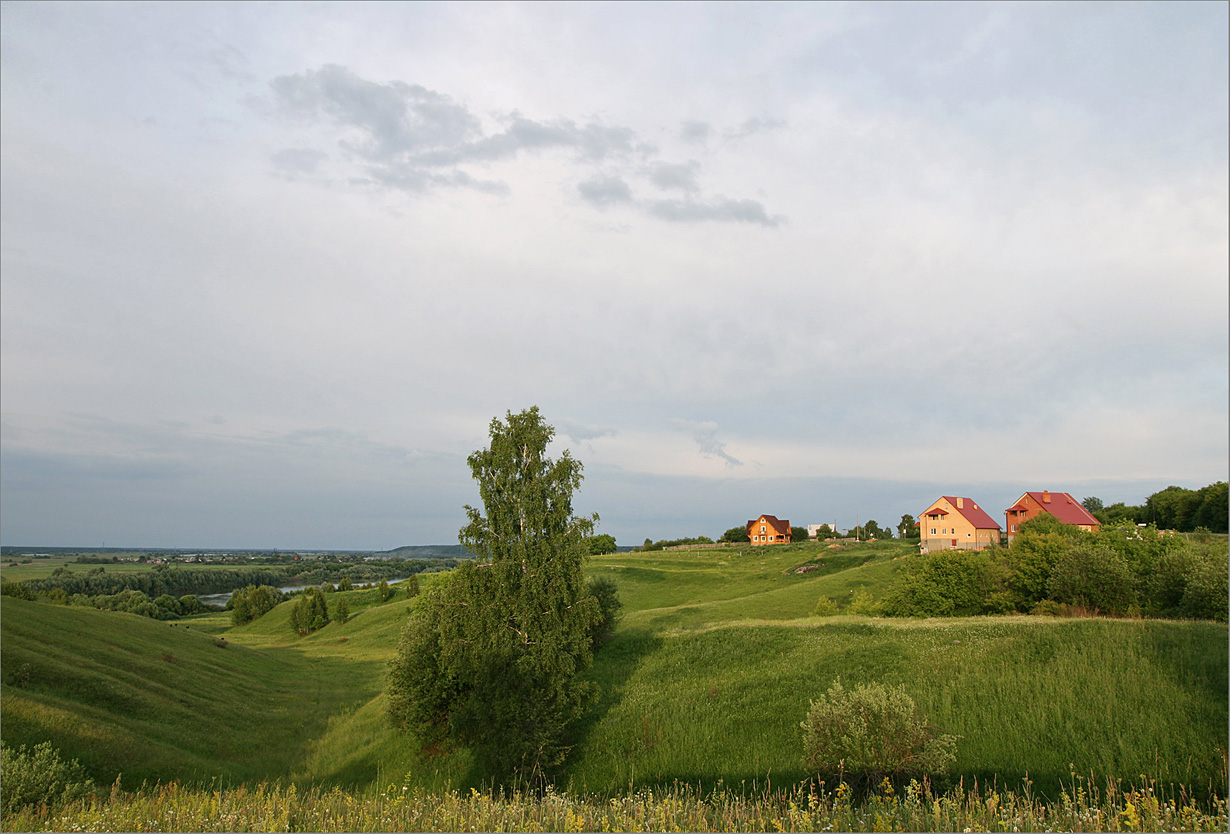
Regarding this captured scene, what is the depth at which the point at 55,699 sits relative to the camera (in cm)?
2336

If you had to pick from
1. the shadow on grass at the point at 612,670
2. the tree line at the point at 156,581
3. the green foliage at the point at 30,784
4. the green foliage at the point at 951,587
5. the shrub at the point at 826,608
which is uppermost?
the green foliage at the point at 30,784

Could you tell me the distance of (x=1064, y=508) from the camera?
204ft

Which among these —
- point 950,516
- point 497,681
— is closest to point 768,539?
point 950,516

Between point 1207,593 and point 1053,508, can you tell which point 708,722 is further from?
point 1053,508

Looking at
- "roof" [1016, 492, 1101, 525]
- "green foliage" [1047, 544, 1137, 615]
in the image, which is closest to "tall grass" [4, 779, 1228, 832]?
"green foliage" [1047, 544, 1137, 615]

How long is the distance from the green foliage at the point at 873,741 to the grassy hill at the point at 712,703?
405cm

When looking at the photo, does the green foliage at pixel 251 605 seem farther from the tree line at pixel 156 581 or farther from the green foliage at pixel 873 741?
the green foliage at pixel 873 741

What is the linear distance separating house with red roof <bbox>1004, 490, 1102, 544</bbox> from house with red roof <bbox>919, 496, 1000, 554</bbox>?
3.61m

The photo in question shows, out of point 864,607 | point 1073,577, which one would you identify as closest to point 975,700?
point 1073,577

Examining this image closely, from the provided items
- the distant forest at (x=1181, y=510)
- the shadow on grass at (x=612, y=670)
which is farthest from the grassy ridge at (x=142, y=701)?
the distant forest at (x=1181, y=510)

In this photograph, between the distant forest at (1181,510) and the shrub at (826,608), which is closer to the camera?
the shrub at (826,608)

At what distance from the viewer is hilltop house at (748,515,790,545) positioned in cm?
12900

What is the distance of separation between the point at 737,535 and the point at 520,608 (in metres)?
127

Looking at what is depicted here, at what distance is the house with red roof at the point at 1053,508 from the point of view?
6088 centimetres
